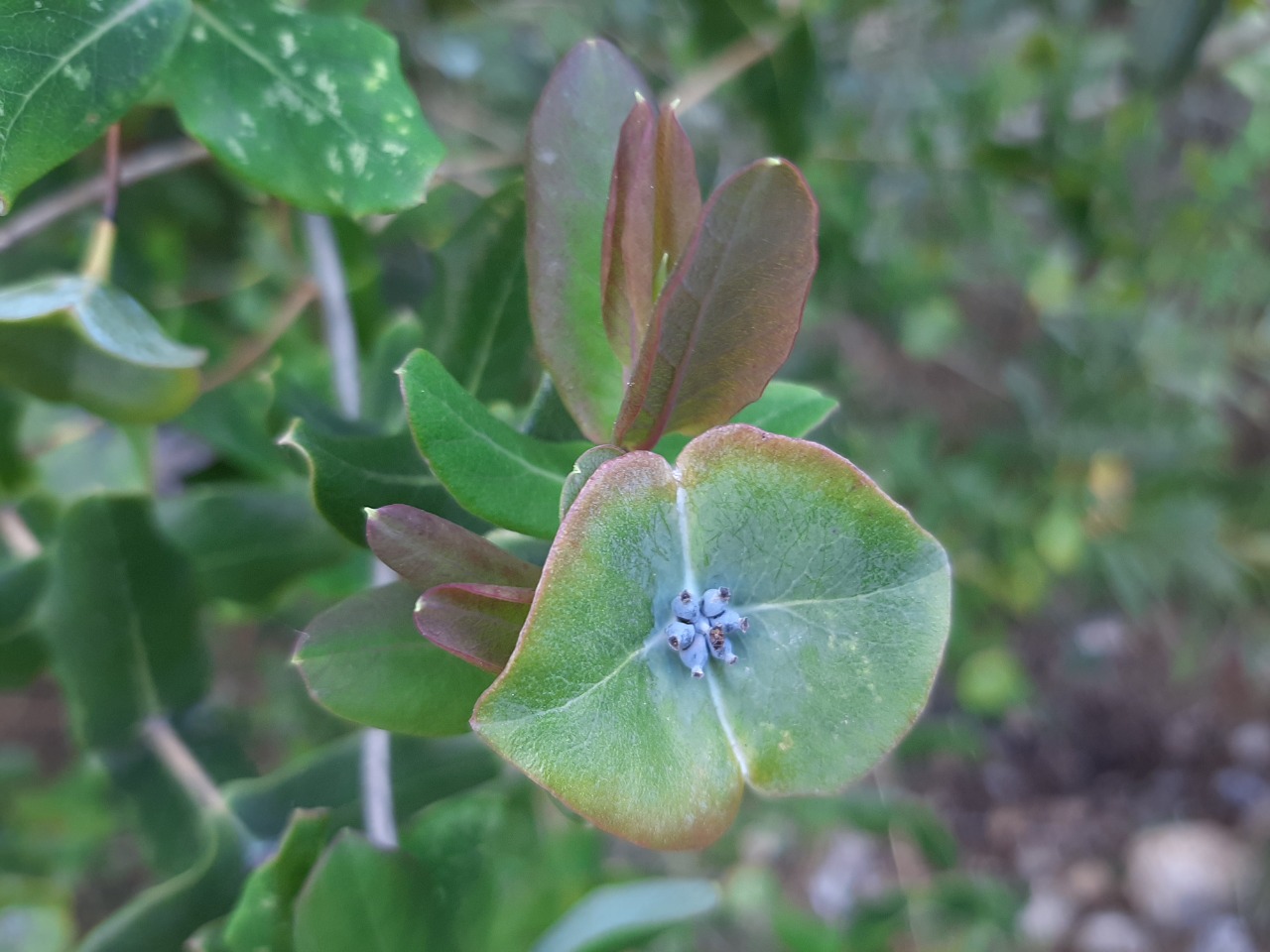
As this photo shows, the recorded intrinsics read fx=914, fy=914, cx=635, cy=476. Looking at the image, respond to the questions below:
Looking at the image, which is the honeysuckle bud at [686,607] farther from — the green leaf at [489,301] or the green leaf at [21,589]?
the green leaf at [21,589]

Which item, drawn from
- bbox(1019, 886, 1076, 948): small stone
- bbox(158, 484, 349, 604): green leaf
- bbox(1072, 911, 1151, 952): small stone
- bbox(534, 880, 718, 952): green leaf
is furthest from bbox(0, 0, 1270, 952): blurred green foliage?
bbox(1072, 911, 1151, 952): small stone

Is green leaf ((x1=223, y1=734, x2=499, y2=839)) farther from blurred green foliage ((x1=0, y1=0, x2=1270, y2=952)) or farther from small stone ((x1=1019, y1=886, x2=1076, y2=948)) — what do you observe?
small stone ((x1=1019, y1=886, x2=1076, y2=948))

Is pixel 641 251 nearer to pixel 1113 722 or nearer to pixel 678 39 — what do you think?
pixel 678 39

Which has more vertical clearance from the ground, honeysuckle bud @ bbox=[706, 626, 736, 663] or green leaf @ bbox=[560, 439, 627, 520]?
green leaf @ bbox=[560, 439, 627, 520]

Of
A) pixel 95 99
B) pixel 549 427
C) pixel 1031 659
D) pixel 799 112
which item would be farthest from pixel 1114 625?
pixel 95 99

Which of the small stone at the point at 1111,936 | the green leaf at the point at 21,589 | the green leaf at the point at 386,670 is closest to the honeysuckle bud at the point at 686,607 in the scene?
the green leaf at the point at 386,670

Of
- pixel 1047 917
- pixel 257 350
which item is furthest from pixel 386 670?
pixel 1047 917
